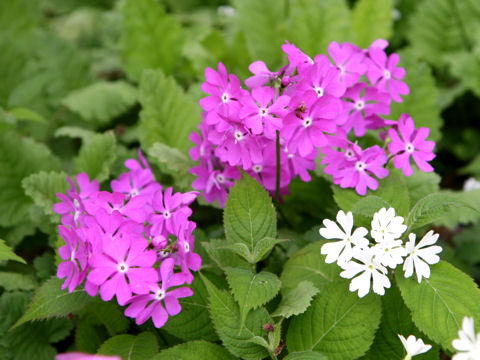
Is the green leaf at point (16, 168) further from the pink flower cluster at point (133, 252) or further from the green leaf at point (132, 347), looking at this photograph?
the green leaf at point (132, 347)

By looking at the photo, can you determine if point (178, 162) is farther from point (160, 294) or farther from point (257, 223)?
point (160, 294)

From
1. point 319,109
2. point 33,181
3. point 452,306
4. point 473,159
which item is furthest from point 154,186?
point 473,159

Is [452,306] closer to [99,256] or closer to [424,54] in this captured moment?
[99,256]

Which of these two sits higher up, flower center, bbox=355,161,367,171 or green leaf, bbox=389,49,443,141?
flower center, bbox=355,161,367,171

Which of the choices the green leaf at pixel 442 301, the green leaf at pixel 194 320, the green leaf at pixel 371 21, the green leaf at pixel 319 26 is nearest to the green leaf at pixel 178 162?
the green leaf at pixel 194 320

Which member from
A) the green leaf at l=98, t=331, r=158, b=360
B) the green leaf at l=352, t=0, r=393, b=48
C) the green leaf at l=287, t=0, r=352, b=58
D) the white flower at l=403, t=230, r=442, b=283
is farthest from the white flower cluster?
the green leaf at l=352, t=0, r=393, b=48

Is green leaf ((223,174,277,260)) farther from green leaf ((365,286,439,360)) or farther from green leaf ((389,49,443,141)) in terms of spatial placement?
green leaf ((389,49,443,141))
